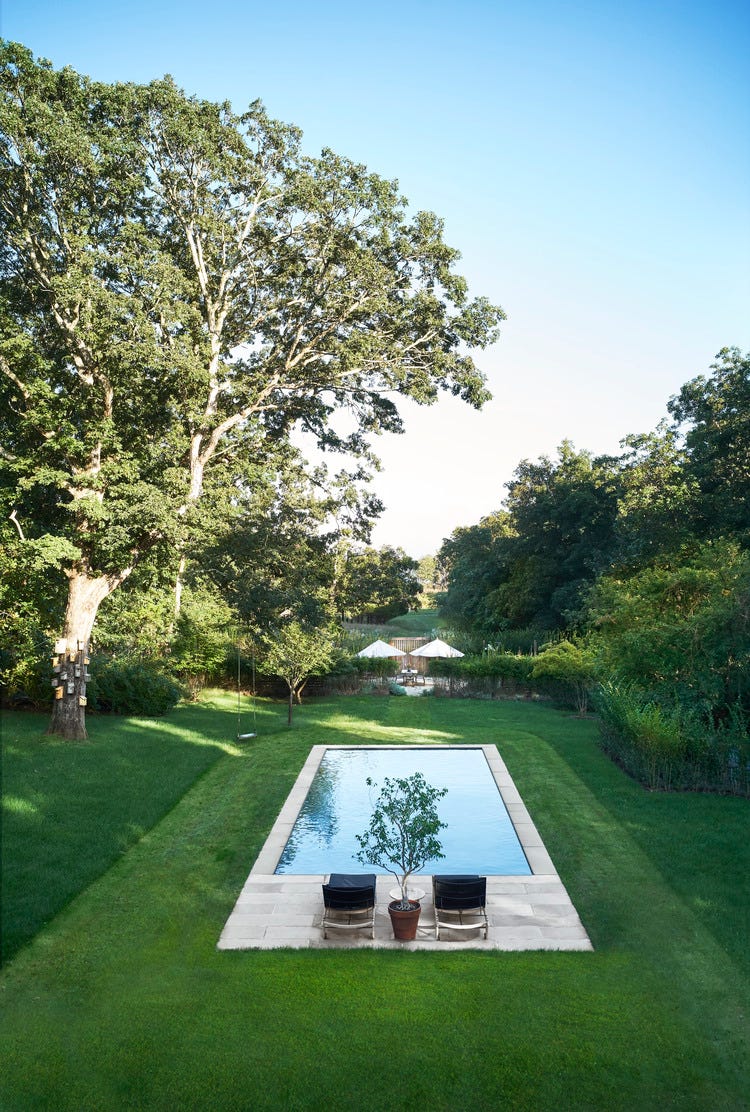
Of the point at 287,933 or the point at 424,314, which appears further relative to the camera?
the point at 424,314

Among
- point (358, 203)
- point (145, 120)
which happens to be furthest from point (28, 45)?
point (358, 203)

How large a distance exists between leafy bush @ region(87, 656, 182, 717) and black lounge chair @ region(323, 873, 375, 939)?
14.8 m

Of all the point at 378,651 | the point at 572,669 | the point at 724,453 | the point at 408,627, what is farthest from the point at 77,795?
the point at 408,627

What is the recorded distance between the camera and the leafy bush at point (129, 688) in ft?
74.2

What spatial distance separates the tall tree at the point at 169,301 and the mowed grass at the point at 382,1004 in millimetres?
9097

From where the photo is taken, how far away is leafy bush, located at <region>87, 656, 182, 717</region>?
2261 centimetres

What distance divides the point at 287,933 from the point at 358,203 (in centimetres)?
1639

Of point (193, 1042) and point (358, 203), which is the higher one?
point (358, 203)

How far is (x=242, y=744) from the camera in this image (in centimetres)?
2048

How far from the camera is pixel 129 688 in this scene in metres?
22.8

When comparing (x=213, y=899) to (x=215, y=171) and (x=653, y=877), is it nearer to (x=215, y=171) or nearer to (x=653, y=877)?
(x=653, y=877)

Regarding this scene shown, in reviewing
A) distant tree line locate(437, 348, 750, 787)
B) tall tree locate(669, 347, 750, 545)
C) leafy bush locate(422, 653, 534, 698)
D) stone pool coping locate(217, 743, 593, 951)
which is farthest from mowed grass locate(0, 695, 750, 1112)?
tall tree locate(669, 347, 750, 545)

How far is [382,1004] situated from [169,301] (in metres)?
15.1

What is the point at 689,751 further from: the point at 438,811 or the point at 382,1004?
the point at 382,1004
